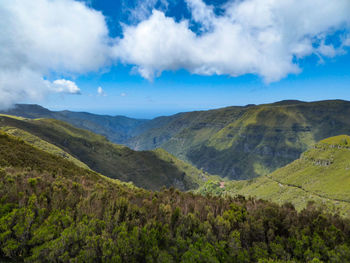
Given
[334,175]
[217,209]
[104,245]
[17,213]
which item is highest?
[17,213]

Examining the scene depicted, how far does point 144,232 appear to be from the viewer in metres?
26.7

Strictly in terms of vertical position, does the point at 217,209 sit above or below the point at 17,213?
below

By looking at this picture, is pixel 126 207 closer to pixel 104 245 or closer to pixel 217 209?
pixel 104 245

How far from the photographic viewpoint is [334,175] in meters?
190

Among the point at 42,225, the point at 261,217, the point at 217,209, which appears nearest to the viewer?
the point at 42,225

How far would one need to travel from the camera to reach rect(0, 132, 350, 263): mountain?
22.7m

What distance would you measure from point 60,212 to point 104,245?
9.81 meters

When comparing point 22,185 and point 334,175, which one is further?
point 334,175

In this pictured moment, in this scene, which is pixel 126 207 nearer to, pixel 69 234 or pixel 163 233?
pixel 163 233

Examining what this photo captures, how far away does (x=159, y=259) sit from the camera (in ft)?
75.3

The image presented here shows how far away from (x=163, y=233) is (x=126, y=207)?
8514 mm

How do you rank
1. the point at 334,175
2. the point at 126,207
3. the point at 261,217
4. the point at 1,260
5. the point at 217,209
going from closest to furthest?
the point at 1,260
the point at 126,207
the point at 261,217
the point at 217,209
the point at 334,175

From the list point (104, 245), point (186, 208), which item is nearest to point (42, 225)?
point (104, 245)

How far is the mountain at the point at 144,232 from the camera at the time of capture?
22656mm
